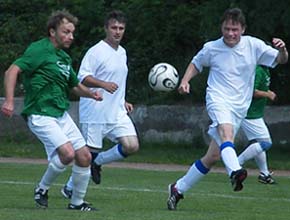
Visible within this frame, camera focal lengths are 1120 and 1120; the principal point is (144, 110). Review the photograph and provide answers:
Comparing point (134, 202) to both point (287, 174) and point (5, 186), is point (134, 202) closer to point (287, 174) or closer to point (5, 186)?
point (5, 186)

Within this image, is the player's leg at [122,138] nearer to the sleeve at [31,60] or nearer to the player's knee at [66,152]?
the player's knee at [66,152]

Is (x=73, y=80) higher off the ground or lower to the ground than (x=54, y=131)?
higher

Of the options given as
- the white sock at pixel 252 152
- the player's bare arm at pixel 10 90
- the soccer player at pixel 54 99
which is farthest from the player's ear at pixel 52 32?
the white sock at pixel 252 152

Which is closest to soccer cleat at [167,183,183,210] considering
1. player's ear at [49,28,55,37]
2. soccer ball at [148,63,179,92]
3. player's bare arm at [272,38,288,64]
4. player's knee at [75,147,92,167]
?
player's knee at [75,147,92,167]

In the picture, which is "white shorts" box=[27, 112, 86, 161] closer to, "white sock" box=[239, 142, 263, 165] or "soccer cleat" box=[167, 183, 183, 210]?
"soccer cleat" box=[167, 183, 183, 210]

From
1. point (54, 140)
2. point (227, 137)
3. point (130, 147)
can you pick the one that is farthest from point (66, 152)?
point (130, 147)

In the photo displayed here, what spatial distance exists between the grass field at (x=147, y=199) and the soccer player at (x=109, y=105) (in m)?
0.50

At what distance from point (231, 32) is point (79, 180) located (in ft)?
6.86

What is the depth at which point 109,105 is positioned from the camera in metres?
13.7

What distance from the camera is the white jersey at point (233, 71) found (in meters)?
11.1

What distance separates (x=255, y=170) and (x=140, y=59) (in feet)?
21.7

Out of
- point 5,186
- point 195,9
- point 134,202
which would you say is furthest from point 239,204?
point 195,9

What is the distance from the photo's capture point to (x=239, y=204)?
12141 mm

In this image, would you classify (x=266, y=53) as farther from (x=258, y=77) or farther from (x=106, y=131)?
(x=258, y=77)
